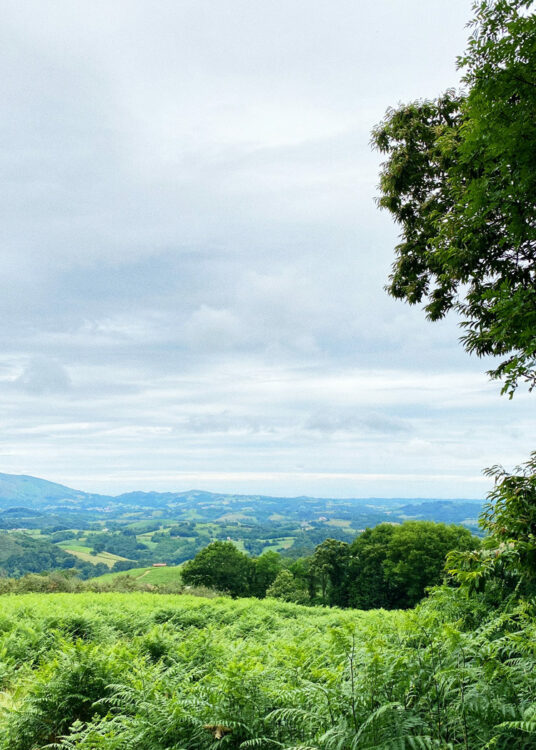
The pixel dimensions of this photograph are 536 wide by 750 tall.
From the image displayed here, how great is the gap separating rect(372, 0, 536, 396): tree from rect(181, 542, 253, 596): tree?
150 ft

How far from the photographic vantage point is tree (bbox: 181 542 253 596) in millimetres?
47812

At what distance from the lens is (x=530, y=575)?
18.2 ft

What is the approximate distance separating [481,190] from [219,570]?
50.7 metres

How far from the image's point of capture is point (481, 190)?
17.1ft

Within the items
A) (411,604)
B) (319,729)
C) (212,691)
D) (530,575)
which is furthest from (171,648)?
(411,604)

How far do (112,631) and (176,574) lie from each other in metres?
82.4

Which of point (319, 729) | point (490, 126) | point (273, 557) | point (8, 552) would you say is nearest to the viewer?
point (319, 729)

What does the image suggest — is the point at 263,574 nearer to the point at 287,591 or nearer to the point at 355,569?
the point at 287,591

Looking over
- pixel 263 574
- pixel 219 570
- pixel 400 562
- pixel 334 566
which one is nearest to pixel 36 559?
pixel 263 574

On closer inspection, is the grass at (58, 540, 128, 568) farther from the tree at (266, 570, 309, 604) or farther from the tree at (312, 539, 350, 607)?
the tree at (312, 539, 350, 607)

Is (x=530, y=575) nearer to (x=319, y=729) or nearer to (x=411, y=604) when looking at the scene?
(x=319, y=729)

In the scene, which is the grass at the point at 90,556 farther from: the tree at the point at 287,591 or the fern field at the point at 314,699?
the fern field at the point at 314,699

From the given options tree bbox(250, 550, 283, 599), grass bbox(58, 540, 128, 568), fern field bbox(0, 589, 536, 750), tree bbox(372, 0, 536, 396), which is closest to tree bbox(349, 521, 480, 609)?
tree bbox(250, 550, 283, 599)

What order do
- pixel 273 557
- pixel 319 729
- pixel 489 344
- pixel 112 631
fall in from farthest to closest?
1. pixel 273 557
2. pixel 112 631
3. pixel 489 344
4. pixel 319 729
